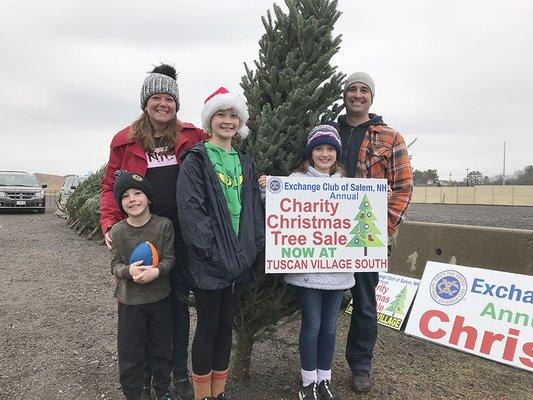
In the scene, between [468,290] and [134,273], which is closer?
[134,273]

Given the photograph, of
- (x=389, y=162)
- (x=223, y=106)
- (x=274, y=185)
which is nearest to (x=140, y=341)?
(x=274, y=185)

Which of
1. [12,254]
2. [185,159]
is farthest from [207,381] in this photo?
[12,254]

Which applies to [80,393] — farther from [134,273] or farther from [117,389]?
[134,273]

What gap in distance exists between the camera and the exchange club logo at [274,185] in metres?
3.03

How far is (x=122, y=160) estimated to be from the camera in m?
3.15

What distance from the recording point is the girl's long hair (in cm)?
308

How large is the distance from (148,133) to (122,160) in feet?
0.91

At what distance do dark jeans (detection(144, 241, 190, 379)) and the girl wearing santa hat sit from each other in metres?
0.31

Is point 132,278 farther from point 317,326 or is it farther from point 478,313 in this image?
point 478,313

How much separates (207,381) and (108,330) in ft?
7.96

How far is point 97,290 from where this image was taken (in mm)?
6754

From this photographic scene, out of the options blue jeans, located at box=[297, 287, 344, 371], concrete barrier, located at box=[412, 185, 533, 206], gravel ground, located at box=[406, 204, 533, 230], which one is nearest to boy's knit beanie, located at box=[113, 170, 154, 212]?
blue jeans, located at box=[297, 287, 344, 371]

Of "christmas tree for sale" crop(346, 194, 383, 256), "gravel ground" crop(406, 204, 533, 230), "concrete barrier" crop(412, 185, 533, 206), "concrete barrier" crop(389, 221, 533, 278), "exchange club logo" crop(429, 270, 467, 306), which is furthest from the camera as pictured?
"concrete barrier" crop(412, 185, 533, 206)

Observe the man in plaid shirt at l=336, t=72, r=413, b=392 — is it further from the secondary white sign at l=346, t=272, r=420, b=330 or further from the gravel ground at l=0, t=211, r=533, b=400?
the secondary white sign at l=346, t=272, r=420, b=330
